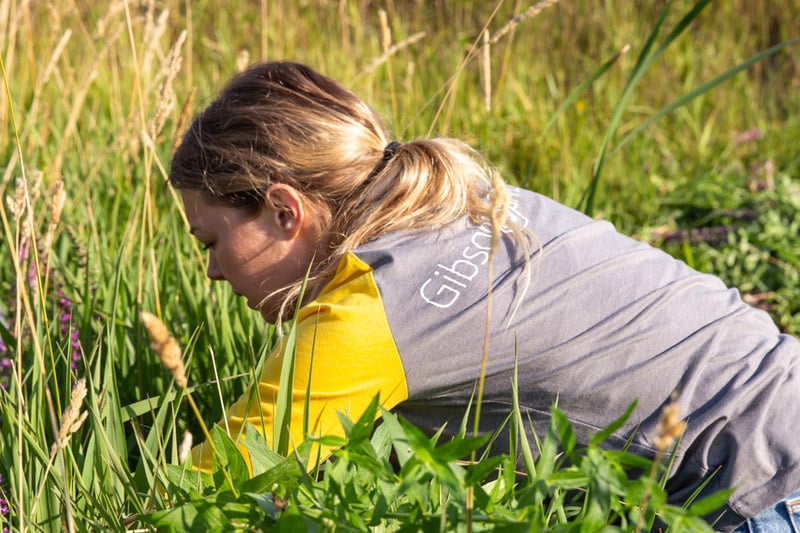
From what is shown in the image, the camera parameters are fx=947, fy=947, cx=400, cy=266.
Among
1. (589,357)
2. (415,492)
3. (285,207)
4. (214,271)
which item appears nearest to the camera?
(415,492)

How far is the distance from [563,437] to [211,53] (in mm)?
3608

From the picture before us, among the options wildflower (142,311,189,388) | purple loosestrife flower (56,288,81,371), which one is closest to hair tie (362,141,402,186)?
purple loosestrife flower (56,288,81,371)

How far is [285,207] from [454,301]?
0.33m

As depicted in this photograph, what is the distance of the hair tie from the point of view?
4.88 ft

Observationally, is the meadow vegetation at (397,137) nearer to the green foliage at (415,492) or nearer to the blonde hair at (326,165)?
the green foliage at (415,492)

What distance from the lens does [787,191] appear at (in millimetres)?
2830

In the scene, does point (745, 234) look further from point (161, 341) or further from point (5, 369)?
point (161, 341)

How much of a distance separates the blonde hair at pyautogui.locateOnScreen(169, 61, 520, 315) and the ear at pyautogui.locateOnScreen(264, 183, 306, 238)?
0.8 inches

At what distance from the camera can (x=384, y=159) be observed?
1.51m

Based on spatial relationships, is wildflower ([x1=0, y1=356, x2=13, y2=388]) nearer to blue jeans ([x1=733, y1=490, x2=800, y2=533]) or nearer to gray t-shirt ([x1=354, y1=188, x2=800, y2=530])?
gray t-shirt ([x1=354, y1=188, x2=800, y2=530])

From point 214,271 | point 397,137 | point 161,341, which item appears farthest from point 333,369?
point 397,137

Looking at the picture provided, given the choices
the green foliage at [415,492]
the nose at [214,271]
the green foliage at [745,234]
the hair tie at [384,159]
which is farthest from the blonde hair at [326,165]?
the green foliage at [745,234]

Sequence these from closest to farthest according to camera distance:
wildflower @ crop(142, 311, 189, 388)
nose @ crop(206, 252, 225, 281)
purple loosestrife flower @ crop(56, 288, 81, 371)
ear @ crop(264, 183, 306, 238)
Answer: wildflower @ crop(142, 311, 189, 388)
ear @ crop(264, 183, 306, 238)
nose @ crop(206, 252, 225, 281)
purple loosestrife flower @ crop(56, 288, 81, 371)

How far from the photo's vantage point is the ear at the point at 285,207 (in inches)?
57.4
